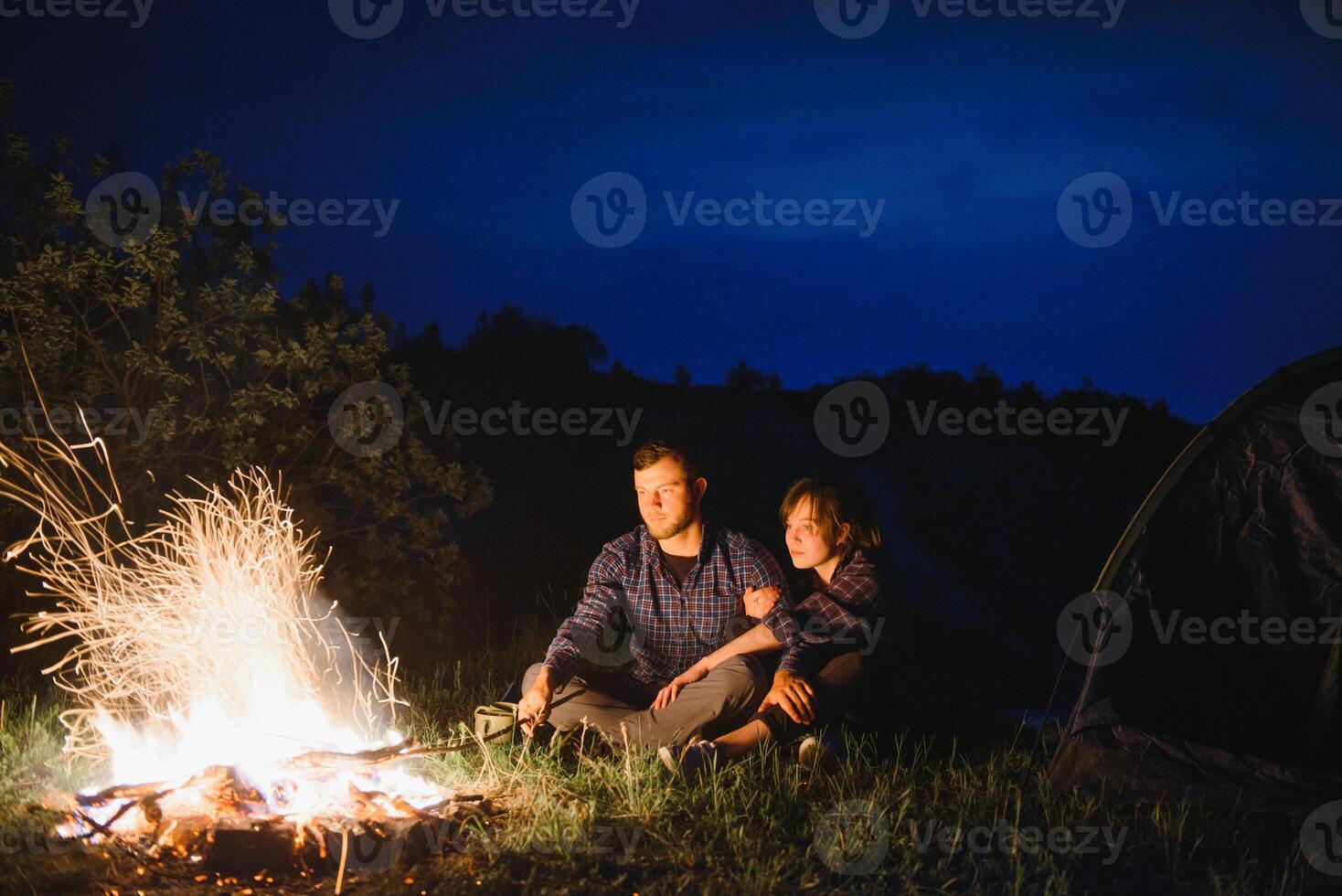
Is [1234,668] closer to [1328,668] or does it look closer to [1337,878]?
[1328,668]

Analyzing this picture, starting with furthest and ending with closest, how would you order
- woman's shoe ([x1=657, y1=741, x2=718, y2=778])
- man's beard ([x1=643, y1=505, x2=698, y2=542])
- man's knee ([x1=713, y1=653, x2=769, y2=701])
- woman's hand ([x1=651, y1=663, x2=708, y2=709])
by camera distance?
1. man's beard ([x1=643, y1=505, x2=698, y2=542])
2. woman's hand ([x1=651, y1=663, x2=708, y2=709])
3. man's knee ([x1=713, y1=653, x2=769, y2=701])
4. woman's shoe ([x1=657, y1=741, x2=718, y2=778])

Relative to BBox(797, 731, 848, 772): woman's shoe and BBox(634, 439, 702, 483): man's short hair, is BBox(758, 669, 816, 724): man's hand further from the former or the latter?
BBox(634, 439, 702, 483): man's short hair

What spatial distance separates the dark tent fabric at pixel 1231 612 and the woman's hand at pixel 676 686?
165cm

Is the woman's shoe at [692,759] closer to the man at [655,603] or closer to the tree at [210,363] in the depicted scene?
the man at [655,603]

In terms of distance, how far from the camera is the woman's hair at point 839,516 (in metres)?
5.12

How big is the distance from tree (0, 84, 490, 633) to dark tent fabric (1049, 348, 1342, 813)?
5004 millimetres

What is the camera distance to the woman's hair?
201 inches

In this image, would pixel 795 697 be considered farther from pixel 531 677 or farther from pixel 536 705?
pixel 531 677

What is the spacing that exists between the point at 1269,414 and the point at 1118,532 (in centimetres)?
1216

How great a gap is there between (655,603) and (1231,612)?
106 inches

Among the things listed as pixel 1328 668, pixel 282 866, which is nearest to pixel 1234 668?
pixel 1328 668

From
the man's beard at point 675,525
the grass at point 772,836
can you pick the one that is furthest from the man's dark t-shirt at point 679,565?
the grass at point 772,836

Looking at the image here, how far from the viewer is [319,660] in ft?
21.1

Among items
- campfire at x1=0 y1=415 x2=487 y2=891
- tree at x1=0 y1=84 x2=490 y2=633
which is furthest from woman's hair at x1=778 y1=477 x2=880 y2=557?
tree at x1=0 y1=84 x2=490 y2=633
